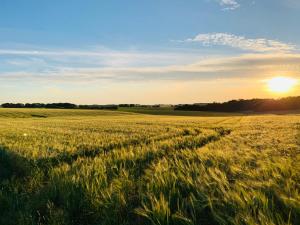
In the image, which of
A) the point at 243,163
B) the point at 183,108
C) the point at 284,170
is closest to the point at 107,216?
the point at 284,170

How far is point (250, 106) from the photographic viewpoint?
150 meters

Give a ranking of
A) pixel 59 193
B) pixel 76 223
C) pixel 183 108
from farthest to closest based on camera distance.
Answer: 1. pixel 183 108
2. pixel 59 193
3. pixel 76 223

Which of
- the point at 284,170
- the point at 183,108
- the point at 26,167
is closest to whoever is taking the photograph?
the point at 284,170

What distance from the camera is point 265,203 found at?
4.87 m

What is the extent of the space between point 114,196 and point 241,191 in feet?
6.93

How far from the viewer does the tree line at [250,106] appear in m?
145

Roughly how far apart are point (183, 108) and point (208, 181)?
457 ft

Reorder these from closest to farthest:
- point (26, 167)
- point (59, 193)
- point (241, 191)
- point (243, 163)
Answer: point (241, 191) → point (59, 193) → point (243, 163) → point (26, 167)

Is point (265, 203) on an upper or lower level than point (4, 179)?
upper

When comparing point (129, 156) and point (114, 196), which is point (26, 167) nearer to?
point (129, 156)

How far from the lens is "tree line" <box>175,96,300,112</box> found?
477ft

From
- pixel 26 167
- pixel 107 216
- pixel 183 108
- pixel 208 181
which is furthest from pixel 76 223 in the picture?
pixel 183 108

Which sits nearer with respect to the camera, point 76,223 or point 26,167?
point 76,223

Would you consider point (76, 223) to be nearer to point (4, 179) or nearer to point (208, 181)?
point (208, 181)
